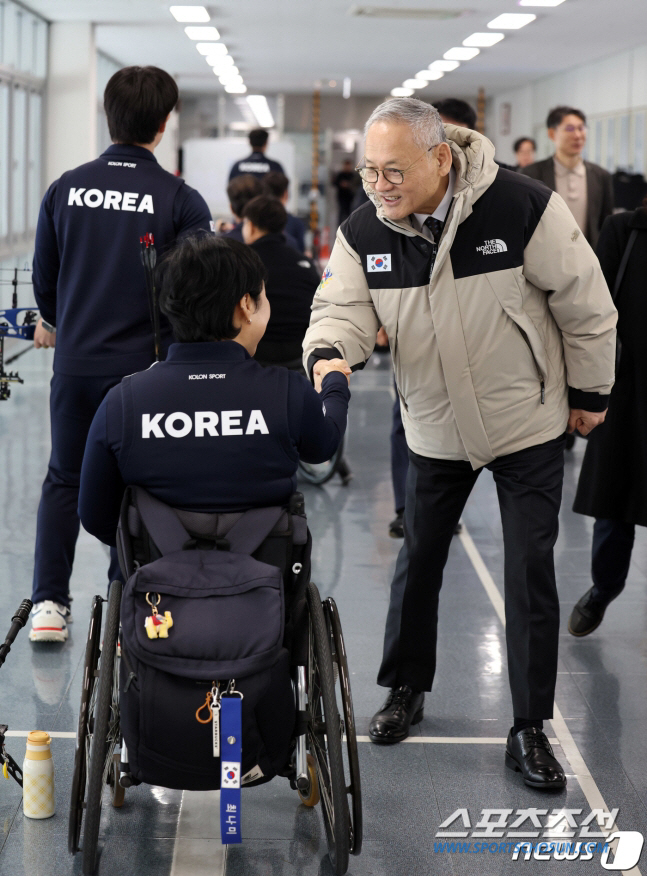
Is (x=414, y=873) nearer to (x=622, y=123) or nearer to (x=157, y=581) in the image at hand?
(x=157, y=581)

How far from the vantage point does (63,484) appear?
3096 mm

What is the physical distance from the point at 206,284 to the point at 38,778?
1123 mm

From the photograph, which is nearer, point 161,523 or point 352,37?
point 161,523

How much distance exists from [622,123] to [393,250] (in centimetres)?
1395

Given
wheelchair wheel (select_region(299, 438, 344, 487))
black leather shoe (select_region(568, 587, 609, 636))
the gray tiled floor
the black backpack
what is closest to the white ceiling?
wheelchair wheel (select_region(299, 438, 344, 487))

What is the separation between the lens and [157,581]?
181cm

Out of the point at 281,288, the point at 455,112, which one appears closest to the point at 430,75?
the point at 281,288

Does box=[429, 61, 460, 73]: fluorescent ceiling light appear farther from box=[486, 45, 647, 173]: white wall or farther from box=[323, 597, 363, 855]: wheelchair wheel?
box=[323, 597, 363, 855]: wheelchair wheel

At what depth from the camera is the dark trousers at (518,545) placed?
2.43 m

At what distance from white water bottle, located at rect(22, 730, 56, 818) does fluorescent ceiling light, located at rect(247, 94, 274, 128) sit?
22754mm

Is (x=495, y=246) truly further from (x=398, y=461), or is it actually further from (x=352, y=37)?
(x=352, y=37)

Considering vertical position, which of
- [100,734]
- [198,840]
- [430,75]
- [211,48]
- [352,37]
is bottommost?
[198,840]

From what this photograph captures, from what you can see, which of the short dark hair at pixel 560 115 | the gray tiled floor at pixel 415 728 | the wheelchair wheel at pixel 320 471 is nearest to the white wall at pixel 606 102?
the short dark hair at pixel 560 115

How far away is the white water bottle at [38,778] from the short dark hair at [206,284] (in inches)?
36.9
